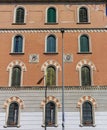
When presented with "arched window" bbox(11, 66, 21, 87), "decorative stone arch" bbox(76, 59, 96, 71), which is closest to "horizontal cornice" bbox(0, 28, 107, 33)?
"decorative stone arch" bbox(76, 59, 96, 71)

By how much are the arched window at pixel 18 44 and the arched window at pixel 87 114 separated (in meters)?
7.36

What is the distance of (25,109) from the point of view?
96.4 feet

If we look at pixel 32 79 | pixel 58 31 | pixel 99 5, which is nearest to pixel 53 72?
pixel 32 79

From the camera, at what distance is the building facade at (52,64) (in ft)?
95.6

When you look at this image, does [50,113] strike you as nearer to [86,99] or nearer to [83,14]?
[86,99]

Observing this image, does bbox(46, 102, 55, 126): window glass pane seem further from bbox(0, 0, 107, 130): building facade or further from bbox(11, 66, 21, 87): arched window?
bbox(11, 66, 21, 87): arched window

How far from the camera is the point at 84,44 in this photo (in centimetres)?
3169

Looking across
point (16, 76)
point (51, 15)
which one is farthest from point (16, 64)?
point (51, 15)

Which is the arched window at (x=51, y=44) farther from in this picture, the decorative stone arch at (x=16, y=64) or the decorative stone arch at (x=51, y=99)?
the decorative stone arch at (x=51, y=99)

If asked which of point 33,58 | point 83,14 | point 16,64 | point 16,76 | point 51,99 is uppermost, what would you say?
point 83,14

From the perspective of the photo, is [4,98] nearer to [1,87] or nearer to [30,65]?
[1,87]

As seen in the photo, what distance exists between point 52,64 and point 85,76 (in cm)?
298

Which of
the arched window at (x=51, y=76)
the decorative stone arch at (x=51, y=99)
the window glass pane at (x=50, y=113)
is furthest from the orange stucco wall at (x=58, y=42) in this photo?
the window glass pane at (x=50, y=113)

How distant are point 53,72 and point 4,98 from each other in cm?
465
